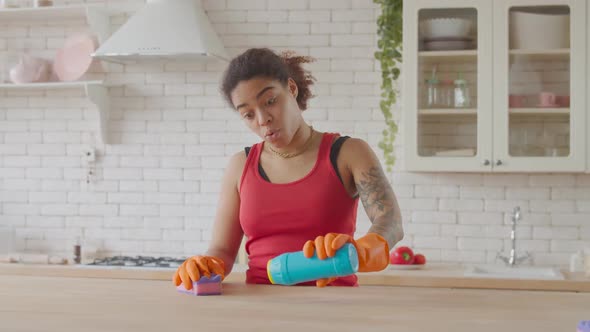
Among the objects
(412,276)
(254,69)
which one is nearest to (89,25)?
(412,276)

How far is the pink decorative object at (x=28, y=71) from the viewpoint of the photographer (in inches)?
187

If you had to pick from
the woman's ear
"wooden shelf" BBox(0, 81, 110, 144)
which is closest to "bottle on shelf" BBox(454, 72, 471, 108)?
the woman's ear

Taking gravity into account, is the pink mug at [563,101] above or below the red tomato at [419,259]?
above

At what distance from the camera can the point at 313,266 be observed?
74.3 inches

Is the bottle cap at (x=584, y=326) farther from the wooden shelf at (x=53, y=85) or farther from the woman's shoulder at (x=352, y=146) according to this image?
the wooden shelf at (x=53, y=85)

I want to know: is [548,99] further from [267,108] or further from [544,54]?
[267,108]

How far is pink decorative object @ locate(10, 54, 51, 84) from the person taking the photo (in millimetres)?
4754

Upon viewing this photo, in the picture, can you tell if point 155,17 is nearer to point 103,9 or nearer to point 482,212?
point 103,9

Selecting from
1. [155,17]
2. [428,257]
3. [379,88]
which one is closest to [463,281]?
[428,257]

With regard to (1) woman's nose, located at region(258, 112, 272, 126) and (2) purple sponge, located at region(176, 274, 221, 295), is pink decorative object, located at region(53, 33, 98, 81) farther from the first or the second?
(2) purple sponge, located at region(176, 274, 221, 295)

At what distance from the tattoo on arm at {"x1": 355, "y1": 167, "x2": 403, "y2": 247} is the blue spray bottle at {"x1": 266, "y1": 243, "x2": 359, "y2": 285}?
1.87 feet

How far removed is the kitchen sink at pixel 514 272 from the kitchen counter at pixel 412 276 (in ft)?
0.18

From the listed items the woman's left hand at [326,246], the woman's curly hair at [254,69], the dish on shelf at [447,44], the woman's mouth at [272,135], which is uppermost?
the dish on shelf at [447,44]

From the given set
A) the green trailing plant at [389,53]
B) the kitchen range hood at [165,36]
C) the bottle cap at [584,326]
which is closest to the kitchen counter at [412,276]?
the green trailing plant at [389,53]
